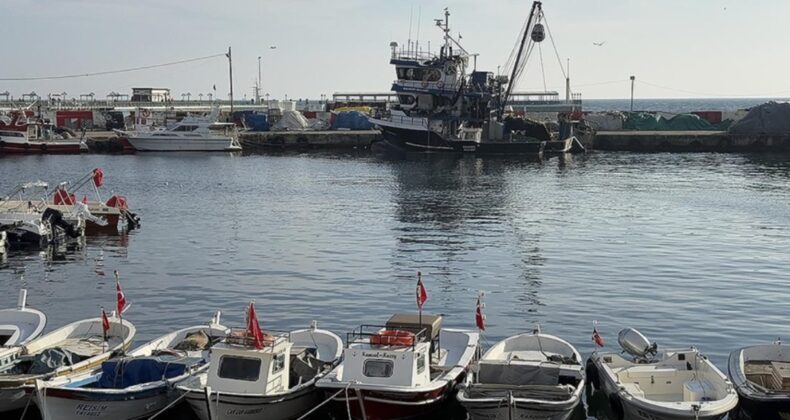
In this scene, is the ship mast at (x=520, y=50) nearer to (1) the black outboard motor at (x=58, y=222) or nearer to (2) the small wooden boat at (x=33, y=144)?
(2) the small wooden boat at (x=33, y=144)

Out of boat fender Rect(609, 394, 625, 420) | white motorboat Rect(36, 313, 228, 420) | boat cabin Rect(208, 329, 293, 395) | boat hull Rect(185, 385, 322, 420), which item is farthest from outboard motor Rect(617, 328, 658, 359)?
white motorboat Rect(36, 313, 228, 420)

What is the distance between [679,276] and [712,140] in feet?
280

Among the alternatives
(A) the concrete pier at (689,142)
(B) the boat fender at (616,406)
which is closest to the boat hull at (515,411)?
(B) the boat fender at (616,406)

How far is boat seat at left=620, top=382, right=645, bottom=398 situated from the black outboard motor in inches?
1419

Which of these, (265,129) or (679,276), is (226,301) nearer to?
(679,276)

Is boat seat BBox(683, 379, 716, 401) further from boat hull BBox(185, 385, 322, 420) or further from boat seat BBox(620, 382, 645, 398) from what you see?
boat hull BBox(185, 385, 322, 420)

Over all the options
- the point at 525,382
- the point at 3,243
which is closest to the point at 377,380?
the point at 525,382

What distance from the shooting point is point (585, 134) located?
401 ft

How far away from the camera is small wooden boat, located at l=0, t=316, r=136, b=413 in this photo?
23656 mm

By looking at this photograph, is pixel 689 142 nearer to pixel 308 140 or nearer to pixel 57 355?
pixel 308 140

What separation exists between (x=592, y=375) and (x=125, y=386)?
40.1 feet

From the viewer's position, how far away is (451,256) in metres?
47.3

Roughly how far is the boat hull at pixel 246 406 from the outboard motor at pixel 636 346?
362 inches

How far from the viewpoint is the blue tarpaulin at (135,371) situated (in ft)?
79.2
